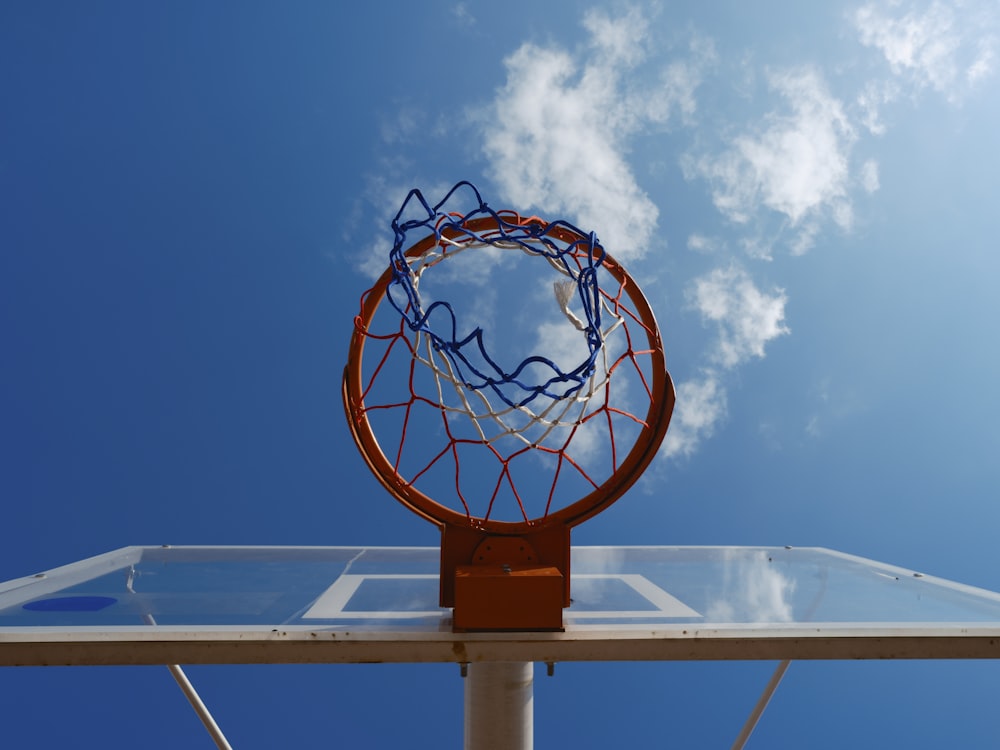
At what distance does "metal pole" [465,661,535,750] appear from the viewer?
1767 millimetres

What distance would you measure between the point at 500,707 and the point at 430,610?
0.29m

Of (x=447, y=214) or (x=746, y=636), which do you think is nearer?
(x=746, y=636)

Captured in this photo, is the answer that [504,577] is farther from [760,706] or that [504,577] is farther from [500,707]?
[760,706]

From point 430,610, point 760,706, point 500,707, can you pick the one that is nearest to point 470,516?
point 430,610

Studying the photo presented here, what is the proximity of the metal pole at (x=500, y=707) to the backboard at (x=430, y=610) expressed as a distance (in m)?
0.21

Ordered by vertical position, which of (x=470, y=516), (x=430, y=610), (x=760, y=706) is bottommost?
(x=760, y=706)

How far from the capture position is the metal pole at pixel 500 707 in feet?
5.80

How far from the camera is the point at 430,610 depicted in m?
1.74

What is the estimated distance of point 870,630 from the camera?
5.03ft

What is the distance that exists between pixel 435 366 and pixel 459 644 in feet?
2.06

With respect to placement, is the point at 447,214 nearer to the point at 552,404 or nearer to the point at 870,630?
the point at 552,404

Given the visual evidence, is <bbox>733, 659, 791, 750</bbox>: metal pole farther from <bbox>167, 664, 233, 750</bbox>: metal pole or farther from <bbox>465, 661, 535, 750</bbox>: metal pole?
<bbox>167, 664, 233, 750</bbox>: metal pole

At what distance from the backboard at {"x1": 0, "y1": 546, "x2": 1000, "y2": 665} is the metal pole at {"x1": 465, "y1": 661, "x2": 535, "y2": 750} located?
8.4 inches

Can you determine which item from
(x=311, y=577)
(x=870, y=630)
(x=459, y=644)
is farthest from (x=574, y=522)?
(x=311, y=577)
